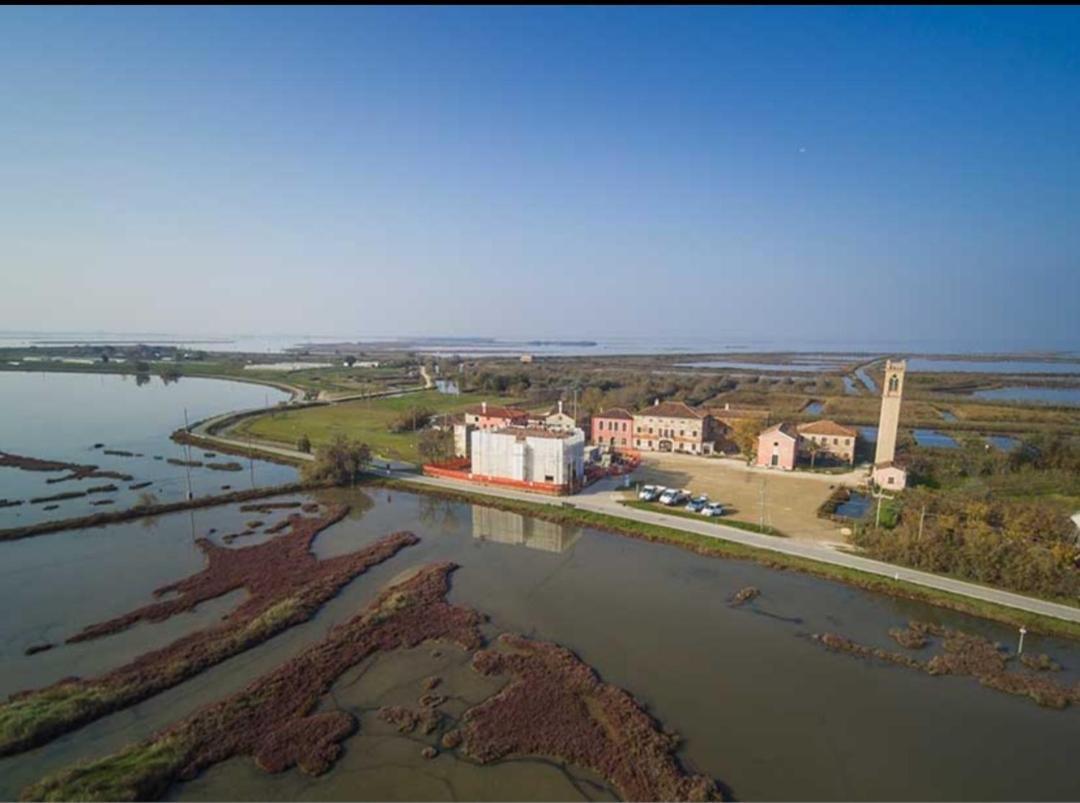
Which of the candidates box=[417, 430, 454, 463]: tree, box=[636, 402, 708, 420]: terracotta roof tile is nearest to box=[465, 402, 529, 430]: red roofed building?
box=[417, 430, 454, 463]: tree

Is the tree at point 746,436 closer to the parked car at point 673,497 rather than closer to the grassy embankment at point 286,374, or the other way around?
the parked car at point 673,497

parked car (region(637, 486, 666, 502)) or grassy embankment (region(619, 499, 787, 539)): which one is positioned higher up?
parked car (region(637, 486, 666, 502))

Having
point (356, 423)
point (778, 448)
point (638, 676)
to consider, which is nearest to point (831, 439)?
point (778, 448)

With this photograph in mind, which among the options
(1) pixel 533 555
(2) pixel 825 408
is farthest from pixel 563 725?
(2) pixel 825 408

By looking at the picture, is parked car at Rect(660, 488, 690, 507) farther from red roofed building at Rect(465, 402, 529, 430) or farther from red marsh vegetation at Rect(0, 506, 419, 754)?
red roofed building at Rect(465, 402, 529, 430)

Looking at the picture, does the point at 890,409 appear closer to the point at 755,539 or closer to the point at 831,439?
the point at 831,439

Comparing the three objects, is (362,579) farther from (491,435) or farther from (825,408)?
(825,408)

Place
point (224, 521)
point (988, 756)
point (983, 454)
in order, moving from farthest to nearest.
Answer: point (983, 454) → point (224, 521) → point (988, 756)
